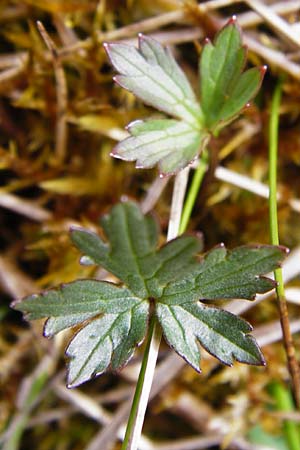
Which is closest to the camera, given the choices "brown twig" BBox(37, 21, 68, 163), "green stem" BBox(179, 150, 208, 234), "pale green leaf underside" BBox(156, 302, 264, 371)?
"pale green leaf underside" BBox(156, 302, 264, 371)

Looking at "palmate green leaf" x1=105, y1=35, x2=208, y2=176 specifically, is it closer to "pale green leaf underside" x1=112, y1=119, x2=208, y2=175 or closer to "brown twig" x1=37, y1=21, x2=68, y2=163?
"pale green leaf underside" x1=112, y1=119, x2=208, y2=175

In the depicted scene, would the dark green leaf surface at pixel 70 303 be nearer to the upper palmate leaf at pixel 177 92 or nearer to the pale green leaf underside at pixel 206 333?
the pale green leaf underside at pixel 206 333

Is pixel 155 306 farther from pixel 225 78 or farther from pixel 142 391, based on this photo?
pixel 225 78

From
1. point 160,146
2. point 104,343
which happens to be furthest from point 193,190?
point 104,343

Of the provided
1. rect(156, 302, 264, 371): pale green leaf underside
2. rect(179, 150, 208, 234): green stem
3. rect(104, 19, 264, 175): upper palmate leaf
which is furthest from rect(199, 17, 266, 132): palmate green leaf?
rect(156, 302, 264, 371): pale green leaf underside

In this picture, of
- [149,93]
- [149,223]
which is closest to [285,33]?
[149,93]

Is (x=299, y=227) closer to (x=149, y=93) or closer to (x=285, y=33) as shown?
(x=285, y=33)
